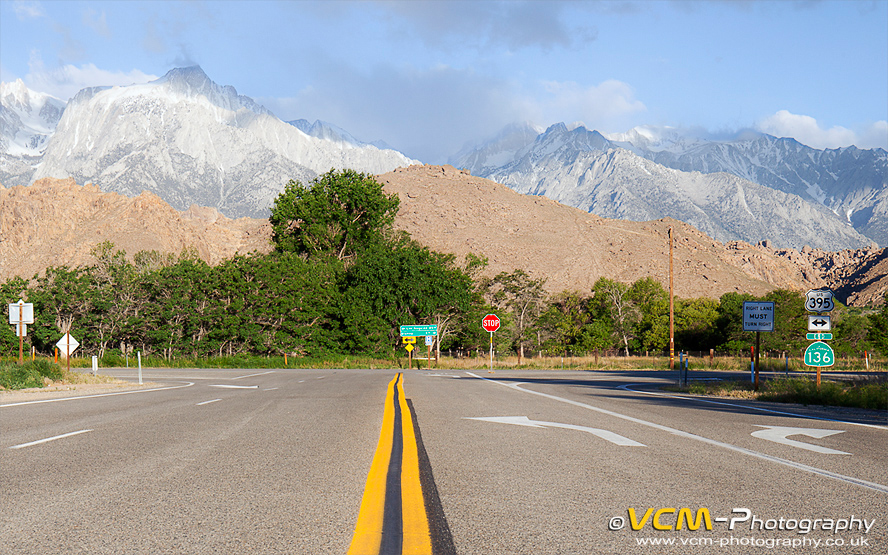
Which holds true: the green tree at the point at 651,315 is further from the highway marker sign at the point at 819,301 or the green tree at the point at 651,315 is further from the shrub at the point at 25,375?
the shrub at the point at 25,375

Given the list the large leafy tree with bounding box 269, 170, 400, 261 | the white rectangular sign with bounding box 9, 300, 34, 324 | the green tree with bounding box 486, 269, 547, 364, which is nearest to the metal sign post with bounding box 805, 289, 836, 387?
the white rectangular sign with bounding box 9, 300, 34, 324

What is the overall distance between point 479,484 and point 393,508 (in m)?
1.05

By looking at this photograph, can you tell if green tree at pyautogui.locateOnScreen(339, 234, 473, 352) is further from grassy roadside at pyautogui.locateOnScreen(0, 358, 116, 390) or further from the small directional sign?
the small directional sign

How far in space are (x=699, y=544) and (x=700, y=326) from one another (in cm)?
8908

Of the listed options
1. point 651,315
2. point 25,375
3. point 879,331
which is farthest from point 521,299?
point 25,375

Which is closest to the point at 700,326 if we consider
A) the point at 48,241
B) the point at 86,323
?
the point at 86,323

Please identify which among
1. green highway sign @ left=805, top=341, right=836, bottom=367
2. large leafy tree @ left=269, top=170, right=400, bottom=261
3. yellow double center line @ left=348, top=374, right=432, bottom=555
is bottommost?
yellow double center line @ left=348, top=374, right=432, bottom=555

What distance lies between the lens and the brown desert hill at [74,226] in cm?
13212

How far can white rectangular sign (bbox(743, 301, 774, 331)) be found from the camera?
23047 mm

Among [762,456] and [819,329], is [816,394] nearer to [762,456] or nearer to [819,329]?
[819,329]

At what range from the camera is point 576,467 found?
6.30 meters

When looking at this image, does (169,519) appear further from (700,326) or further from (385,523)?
(700,326)

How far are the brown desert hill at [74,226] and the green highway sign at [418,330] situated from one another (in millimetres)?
98902

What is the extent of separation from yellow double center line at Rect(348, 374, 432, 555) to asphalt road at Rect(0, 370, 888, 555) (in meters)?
Answer: 0.12
